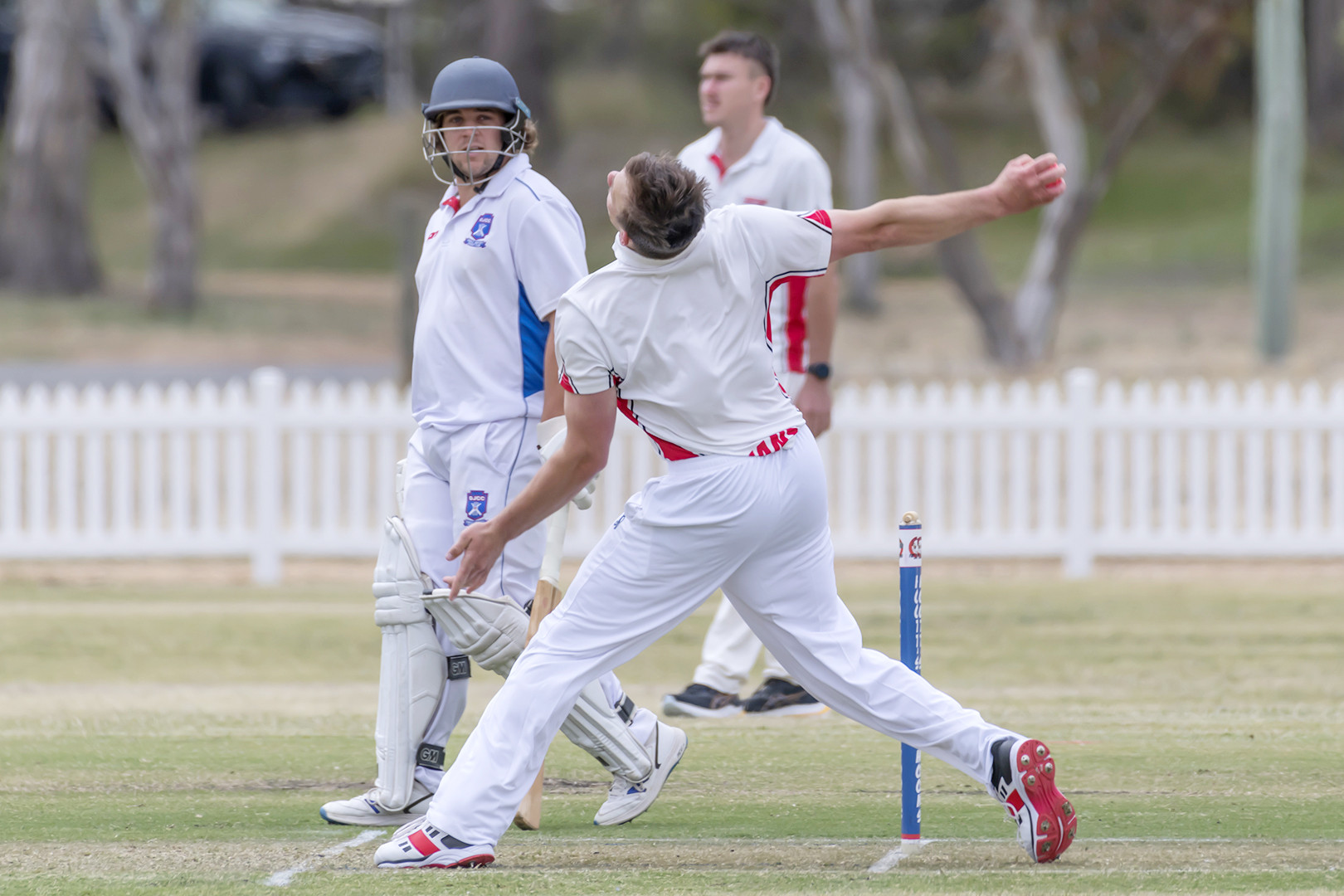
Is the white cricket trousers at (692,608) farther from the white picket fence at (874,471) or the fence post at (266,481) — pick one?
the fence post at (266,481)

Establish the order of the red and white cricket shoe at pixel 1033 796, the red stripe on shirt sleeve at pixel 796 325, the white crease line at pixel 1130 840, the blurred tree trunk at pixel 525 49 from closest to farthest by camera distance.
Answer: the red and white cricket shoe at pixel 1033 796 → the white crease line at pixel 1130 840 → the red stripe on shirt sleeve at pixel 796 325 → the blurred tree trunk at pixel 525 49

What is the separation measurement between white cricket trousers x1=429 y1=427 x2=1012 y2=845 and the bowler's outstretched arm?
519 millimetres

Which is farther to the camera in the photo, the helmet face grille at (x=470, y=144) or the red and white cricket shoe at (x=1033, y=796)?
the helmet face grille at (x=470, y=144)

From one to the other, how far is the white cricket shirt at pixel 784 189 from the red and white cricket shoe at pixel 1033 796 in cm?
277

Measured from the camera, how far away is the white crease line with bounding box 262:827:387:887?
439 cm

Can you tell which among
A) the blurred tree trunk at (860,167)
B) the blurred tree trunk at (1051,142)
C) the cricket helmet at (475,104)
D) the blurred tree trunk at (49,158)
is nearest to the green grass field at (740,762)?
the cricket helmet at (475,104)

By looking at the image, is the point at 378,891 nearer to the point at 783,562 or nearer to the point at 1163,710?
the point at 783,562

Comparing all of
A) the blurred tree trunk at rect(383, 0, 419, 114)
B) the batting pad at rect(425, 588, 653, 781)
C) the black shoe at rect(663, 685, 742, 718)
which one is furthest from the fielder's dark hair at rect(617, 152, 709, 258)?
the blurred tree trunk at rect(383, 0, 419, 114)

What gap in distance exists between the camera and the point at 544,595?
195 inches

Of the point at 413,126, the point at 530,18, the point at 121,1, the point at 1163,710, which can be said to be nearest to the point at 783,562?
the point at 1163,710

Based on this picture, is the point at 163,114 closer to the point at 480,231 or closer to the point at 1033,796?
the point at 480,231

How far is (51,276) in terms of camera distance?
2645cm

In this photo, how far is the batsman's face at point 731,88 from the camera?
7.05 meters

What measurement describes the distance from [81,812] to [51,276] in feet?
74.3
